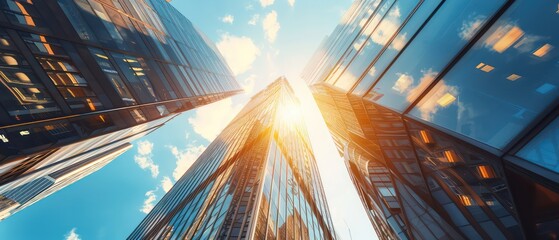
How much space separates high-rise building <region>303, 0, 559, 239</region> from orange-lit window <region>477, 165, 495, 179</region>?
26 millimetres

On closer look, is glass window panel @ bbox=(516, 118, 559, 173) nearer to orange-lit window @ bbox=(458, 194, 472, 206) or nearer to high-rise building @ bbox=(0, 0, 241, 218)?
orange-lit window @ bbox=(458, 194, 472, 206)

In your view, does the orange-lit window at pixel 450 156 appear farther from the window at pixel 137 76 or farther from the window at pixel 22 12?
the window at pixel 22 12

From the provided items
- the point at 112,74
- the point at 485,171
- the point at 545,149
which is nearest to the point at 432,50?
the point at 485,171

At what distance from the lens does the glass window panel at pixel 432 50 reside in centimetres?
496

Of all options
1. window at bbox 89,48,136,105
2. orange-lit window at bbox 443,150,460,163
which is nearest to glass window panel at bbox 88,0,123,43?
window at bbox 89,48,136,105

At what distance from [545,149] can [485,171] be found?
4.74 feet

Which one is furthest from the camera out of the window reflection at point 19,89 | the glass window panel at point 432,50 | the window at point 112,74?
the window at point 112,74

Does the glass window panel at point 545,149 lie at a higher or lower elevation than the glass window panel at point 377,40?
lower

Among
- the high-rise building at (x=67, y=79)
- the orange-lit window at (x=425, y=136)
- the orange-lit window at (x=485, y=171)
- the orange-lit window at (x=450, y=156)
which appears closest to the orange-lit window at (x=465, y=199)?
the orange-lit window at (x=450, y=156)

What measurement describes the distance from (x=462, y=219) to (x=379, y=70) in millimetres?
5463

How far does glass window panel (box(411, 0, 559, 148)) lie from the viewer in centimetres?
353

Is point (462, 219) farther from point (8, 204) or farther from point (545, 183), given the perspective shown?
point (8, 204)

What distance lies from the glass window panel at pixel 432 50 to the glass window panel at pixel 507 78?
0.49 metres

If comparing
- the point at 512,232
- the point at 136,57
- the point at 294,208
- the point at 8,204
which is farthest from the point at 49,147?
the point at 8,204
